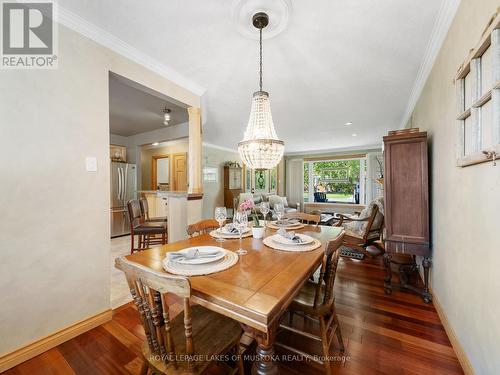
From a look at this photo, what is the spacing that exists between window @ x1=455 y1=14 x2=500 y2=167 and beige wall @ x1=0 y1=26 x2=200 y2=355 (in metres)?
2.59

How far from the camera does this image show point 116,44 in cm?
202

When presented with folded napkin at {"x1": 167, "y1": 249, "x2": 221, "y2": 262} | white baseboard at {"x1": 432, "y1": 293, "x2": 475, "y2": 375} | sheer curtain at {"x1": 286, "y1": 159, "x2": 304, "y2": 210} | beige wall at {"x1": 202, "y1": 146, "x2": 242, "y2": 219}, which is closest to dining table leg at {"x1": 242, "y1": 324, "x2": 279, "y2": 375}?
folded napkin at {"x1": 167, "y1": 249, "x2": 221, "y2": 262}

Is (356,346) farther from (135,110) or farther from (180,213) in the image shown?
(135,110)

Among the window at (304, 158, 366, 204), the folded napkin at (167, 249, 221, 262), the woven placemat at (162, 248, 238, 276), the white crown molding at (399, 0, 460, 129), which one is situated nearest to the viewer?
the woven placemat at (162, 248, 238, 276)

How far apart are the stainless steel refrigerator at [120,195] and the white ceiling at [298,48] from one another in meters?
2.71

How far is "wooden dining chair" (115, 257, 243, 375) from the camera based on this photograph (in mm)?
803

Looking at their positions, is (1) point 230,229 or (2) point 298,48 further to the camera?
(2) point 298,48

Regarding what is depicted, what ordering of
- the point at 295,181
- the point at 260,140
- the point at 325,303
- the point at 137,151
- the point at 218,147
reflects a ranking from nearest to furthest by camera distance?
the point at 325,303
the point at 260,140
the point at 137,151
the point at 218,147
the point at 295,181

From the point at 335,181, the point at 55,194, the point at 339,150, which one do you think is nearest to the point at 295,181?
the point at 335,181

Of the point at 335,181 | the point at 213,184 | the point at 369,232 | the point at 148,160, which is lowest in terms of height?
the point at 369,232

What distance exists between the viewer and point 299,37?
6.50 feet

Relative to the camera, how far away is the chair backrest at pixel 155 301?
77 cm

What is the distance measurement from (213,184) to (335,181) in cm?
468

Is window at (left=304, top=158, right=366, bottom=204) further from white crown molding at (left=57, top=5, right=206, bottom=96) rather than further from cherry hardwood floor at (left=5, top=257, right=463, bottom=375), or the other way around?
white crown molding at (left=57, top=5, right=206, bottom=96)
